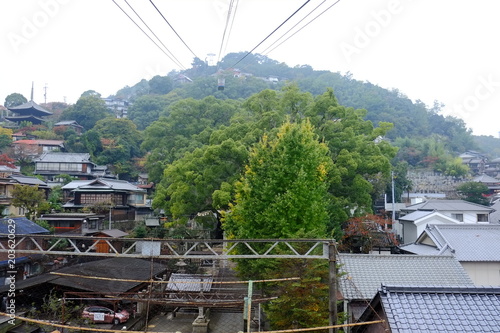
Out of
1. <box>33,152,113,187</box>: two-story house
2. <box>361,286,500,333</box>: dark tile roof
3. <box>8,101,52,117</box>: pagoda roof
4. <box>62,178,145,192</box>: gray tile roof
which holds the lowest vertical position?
<box>62,178,145,192</box>: gray tile roof

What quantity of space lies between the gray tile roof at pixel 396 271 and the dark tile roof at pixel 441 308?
756 cm

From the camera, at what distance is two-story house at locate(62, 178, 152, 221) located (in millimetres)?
31344

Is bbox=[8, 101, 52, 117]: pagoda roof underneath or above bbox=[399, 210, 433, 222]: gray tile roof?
above

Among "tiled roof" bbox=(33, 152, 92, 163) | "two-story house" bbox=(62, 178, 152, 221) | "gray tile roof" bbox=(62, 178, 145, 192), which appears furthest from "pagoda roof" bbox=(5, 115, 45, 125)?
"gray tile roof" bbox=(62, 178, 145, 192)

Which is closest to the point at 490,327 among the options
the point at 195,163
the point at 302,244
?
the point at 302,244

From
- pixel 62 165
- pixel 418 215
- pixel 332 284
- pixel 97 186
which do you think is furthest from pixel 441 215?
pixel 62 165

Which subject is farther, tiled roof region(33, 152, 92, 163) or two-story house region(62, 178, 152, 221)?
tiled roof region(33, 152, 92, 163)

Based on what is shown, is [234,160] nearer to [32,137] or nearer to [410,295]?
[410,295]

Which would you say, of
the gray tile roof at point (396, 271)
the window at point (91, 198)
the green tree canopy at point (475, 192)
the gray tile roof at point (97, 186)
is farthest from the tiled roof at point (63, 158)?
the green tree canopy at point (475, 192)

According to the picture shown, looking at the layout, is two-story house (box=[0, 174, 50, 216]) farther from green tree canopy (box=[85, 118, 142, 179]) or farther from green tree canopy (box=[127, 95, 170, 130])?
green tree canopy (box=[127, 95, 170, 130])

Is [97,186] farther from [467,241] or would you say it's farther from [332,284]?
[467,241]

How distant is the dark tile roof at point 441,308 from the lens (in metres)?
4.42

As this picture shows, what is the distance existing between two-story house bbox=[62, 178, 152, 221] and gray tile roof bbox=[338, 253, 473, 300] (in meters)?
23.7

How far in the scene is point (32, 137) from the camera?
Result: 160ft
